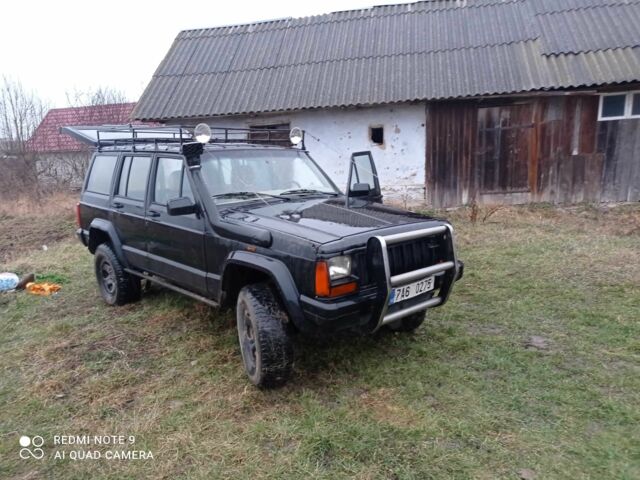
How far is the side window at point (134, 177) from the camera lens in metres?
4.62

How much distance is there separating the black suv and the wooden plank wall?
6.12 meters

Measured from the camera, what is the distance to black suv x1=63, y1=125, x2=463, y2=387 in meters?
2.99

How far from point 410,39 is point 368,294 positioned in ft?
34.8

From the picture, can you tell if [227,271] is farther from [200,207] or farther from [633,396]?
[633,396]

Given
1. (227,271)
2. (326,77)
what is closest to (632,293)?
(227,271)

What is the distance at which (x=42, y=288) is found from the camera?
5984 millimetres

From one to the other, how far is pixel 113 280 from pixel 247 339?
2619mm

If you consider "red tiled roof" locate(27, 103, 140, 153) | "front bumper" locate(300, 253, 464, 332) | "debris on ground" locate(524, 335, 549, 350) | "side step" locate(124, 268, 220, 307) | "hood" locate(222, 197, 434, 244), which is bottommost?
"debris on ground" locate(524, 335, 549, 350)

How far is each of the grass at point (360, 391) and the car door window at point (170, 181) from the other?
4.46 feet

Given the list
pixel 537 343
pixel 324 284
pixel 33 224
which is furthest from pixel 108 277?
pixel 33 224

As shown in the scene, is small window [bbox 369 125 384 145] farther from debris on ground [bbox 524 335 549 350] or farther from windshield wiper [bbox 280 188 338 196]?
debris on ground [bbox 524 335 549 350]

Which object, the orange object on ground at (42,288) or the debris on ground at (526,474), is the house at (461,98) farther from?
the debris on ground at (526,474)

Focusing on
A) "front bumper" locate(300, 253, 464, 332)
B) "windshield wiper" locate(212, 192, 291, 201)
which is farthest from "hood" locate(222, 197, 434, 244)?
"front bumper" locate(300, 253, 464, 332)

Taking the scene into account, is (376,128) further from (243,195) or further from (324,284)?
Result: (324,284)
